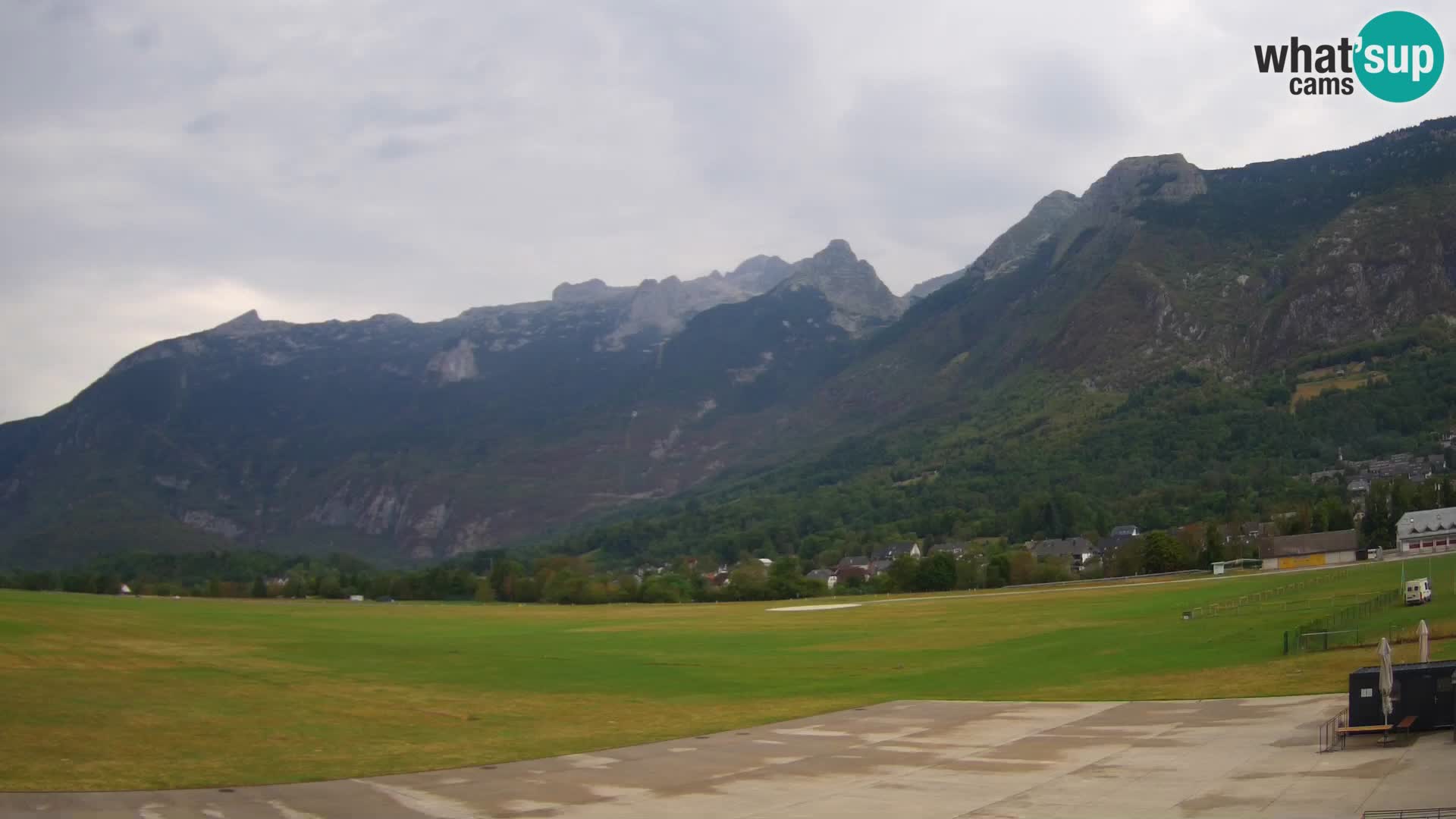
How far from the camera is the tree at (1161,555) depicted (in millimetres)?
113188

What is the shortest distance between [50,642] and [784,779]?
4057 cm

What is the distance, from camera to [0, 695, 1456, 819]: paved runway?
2342cm

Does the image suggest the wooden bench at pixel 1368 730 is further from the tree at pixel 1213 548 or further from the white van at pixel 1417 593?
the tree at pixel 1213 548

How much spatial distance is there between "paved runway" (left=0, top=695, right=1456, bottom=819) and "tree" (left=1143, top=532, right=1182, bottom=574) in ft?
275

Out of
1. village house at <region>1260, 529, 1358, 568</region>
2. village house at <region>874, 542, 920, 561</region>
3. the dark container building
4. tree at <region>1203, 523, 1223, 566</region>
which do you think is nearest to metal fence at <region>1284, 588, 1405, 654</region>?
the dark container building

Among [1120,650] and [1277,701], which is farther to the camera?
[1120,650]

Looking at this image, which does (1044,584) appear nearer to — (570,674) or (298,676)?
(570,674)

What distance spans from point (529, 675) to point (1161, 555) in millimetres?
81003

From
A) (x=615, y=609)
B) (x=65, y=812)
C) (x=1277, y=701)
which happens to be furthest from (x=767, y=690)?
(x=615, y=609)

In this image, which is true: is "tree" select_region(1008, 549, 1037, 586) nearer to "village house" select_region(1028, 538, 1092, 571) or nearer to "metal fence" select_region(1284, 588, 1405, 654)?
"village house" select_region(1028, 538, 1092, 571)

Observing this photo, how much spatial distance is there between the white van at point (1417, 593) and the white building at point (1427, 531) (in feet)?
165

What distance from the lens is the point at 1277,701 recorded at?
3366cm

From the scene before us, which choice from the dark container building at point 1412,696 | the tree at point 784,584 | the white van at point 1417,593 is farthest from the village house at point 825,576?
the dark container building at point 1412,696

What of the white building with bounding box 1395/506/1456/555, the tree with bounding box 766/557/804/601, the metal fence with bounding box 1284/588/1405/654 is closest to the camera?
the metal fence with bounding box 1284/588/1405/654
